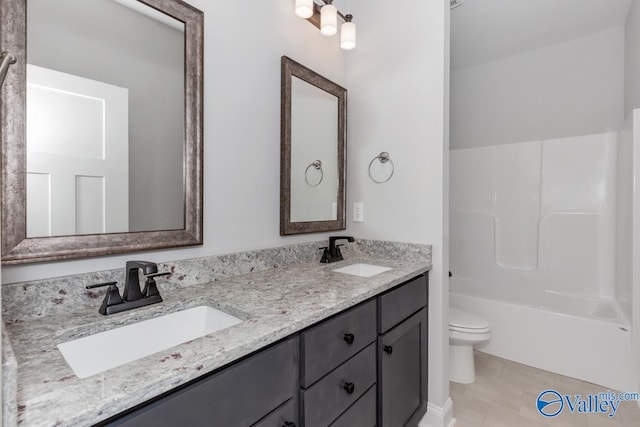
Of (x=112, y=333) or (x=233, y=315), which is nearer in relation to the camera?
(x=112, y=333)

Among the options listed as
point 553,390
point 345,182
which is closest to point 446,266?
point 345,182

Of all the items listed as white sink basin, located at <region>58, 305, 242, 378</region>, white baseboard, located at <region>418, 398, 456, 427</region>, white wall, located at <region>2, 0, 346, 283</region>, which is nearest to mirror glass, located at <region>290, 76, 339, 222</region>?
white wall, located at <region>2, 0, 346, 283</region>

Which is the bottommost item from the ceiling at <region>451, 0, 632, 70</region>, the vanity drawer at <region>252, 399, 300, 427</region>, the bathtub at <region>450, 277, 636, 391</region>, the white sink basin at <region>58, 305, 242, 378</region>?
the bathtub at <region>450, 277, 636, 391</region>

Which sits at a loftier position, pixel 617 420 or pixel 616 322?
pixel 616 322

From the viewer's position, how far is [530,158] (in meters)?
2.80

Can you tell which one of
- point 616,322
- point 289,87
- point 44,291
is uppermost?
point 289,87

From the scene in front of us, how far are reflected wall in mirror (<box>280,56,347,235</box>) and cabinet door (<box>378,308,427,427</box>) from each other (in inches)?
29.0

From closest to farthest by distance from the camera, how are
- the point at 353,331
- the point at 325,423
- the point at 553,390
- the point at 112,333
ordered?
the point at 112,333 < the point at 325,423 < the point at 353,331 < the point at 553,390

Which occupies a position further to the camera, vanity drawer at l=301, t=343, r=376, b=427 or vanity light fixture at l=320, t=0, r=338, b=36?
vanity light fixture at l=320, t=0, r=338, b=36

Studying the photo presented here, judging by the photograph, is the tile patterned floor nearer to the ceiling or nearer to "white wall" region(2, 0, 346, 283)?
"white wall" region(2, 0, 346, 283)

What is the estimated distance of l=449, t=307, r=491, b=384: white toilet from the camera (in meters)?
2.02

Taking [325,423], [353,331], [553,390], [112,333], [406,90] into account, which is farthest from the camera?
[553,390]

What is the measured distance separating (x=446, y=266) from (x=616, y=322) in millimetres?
1369

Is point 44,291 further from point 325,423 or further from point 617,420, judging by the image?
point 617,420
